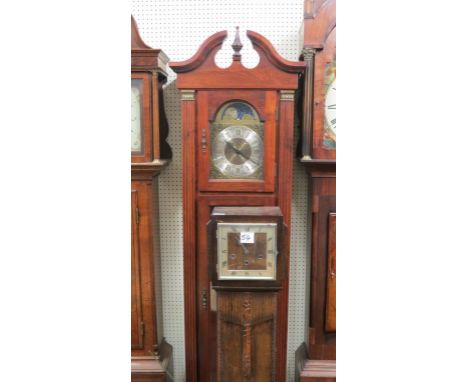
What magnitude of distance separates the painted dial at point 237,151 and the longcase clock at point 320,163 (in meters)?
0.27

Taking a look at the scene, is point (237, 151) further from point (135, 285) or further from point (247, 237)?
point (135, 285)

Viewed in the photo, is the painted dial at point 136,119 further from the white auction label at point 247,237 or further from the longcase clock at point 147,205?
the white auction label at point 247,237

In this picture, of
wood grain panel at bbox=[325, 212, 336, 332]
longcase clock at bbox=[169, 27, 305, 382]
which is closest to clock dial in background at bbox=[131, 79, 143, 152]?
longcase clock at bbox=[169, 27, 305, 382]

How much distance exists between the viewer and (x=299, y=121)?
221cm

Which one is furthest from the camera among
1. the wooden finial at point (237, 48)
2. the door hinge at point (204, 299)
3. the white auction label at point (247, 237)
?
the door hinge at point (204, 299)

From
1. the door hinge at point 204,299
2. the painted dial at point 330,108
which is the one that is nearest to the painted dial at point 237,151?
the painted dial at point 330,108

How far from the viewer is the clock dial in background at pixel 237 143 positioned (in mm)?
1958

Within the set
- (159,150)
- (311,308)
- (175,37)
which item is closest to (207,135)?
(159,150)

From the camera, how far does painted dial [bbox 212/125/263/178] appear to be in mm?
1970

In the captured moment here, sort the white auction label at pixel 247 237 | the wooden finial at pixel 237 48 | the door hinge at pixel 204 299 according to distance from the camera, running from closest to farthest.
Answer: the white auction label at pixel 247 237 → the wooden finial at pixel 237 48 → the door hinge at pixel 204 299

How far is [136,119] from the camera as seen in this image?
80.0 inches

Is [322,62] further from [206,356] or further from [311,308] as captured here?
[206,356]

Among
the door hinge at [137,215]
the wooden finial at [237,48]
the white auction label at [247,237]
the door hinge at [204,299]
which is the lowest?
the door hinge at [204,299]

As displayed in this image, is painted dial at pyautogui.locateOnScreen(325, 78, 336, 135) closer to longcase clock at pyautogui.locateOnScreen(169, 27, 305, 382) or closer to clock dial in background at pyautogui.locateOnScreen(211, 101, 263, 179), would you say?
longcase clock at pyautogui.locateOnScreen(169, 27, 305, 382)
